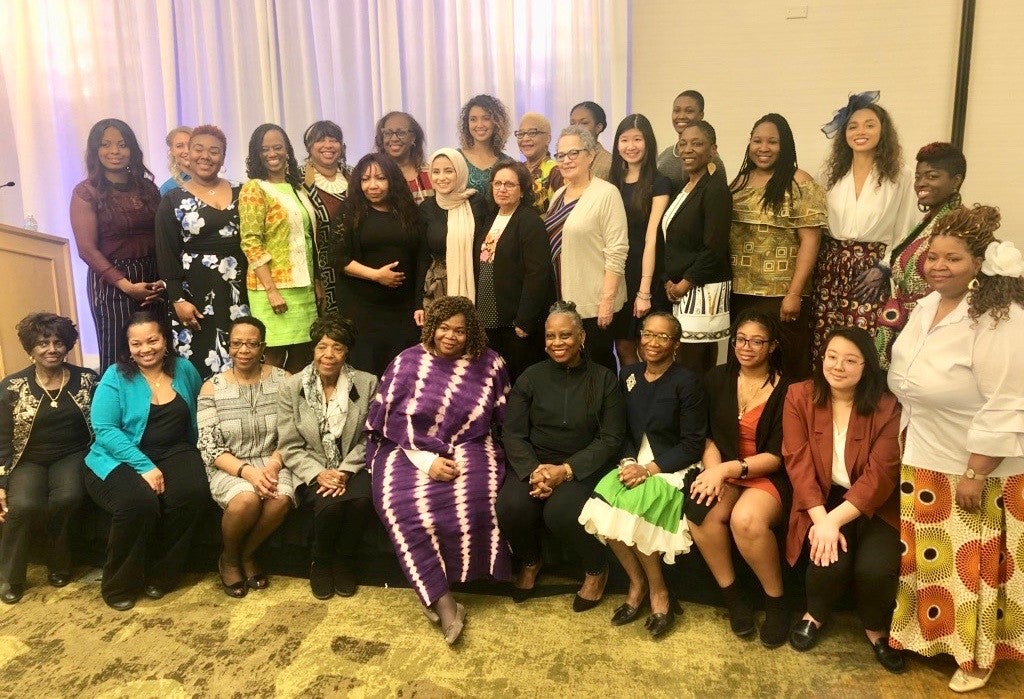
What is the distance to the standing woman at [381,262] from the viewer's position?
3107 mm

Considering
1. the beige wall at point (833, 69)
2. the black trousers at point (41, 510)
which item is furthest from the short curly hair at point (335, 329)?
the beige wall at point (833, 69)

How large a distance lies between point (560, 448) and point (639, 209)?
1.08 metres

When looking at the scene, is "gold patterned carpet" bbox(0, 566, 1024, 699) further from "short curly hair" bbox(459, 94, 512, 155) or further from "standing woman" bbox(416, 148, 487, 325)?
"short curly hair" bbox(459, 94, 512, 155)

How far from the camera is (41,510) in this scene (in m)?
2.82

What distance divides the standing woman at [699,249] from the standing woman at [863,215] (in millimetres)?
406

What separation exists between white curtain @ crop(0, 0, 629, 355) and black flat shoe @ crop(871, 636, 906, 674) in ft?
10.2

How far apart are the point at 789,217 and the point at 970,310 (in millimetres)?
885

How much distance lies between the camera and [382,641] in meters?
2.46

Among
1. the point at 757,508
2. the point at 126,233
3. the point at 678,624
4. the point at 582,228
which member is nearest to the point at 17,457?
the point at 126,233

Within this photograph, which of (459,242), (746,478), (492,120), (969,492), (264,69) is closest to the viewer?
(969,492)

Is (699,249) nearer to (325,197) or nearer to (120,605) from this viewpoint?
(325,197)

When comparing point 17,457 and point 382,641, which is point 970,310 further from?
point 17,457

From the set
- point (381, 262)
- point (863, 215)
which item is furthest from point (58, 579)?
point (863, 215)

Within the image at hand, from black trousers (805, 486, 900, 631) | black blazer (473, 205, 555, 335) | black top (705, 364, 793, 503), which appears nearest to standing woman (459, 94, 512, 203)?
black blazer (473, 205, 555, 335)
